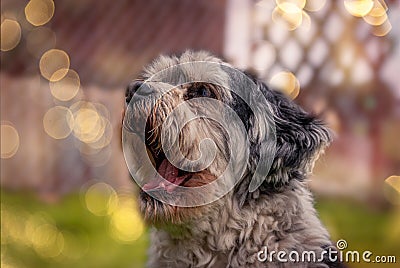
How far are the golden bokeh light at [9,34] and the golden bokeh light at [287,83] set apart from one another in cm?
121

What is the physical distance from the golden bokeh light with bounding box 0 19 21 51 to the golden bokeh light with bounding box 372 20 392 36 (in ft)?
4.21

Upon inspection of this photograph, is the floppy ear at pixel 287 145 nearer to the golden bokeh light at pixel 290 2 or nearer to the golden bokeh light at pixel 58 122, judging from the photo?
the golden bokeh light at pixel 290 2

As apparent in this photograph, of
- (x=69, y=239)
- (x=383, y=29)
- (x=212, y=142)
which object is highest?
(x=383, y=29)

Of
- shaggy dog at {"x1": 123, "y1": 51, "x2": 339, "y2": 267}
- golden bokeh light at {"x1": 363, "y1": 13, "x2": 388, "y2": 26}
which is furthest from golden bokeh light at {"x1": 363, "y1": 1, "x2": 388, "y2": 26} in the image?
shaggy dog at {"x1": 123, "y1": 51, "x2": 339, "y2": 267}

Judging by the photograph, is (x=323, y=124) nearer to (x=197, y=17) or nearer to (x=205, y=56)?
(x=205, y=56)

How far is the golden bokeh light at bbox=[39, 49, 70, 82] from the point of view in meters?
2.06

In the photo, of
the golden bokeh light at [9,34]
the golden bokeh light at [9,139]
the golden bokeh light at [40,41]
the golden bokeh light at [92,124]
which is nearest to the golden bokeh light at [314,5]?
the golden bokeh light at [92,124]

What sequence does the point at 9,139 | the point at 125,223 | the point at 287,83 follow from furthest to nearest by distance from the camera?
the point at 9,139
the point at 125,223
the point at 287,83

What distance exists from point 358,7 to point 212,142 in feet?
1.75

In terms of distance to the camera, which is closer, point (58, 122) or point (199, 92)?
point (199, 92)

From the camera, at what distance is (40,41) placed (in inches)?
86.6

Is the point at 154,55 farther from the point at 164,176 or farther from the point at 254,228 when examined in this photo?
the point at 254,228

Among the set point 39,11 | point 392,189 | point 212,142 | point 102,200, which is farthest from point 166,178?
point 39,11

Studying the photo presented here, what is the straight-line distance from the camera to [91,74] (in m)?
1.94
